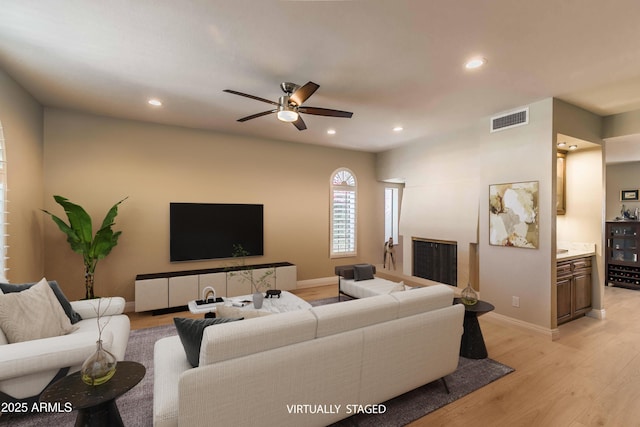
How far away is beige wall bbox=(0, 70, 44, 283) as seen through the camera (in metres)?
3.06

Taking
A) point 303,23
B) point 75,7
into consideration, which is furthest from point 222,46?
point 75,7

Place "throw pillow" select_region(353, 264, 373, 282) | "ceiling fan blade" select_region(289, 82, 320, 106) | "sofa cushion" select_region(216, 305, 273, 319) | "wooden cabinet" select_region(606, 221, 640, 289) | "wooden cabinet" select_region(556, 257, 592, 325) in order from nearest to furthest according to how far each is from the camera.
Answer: "sofa cushion" select_region(216, 305, 273, 319) → "ceiling fan blade" select_region(289, 82, 320, 106) → "wooden cabinet" select_region(556, 257, 592, 325) → "throw pillow" select_region(353, 264, 373, 282) → "wooden cabinet" select_region(606, 221, 640, 289)

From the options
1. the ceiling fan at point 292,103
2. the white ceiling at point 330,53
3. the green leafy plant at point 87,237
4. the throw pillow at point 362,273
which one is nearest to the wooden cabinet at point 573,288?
the white ceiling at point 330,53

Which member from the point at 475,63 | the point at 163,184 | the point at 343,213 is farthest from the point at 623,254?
the point at 163,184

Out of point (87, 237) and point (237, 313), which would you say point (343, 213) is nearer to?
point (87, 237)

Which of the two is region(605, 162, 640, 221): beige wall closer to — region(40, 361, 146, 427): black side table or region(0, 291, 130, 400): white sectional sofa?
region(40, 361, 146, 427): black side table

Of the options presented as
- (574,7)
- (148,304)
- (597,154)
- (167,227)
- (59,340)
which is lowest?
(148,304)

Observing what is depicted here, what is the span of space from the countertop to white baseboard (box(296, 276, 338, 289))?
3.88 m

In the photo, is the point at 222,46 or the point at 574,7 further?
the point at 222,46

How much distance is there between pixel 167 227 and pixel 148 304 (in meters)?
1.23

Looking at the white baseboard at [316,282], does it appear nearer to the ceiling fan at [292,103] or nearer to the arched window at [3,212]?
the ceiling fan at [292,103]

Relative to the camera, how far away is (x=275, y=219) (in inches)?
226

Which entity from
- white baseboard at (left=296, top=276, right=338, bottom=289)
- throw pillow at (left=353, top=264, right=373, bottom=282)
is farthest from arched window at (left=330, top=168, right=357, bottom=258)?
throw pillow at (left=353, top=264, right=373, bottom=282)

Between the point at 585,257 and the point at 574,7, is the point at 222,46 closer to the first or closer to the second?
the point at 574,7
